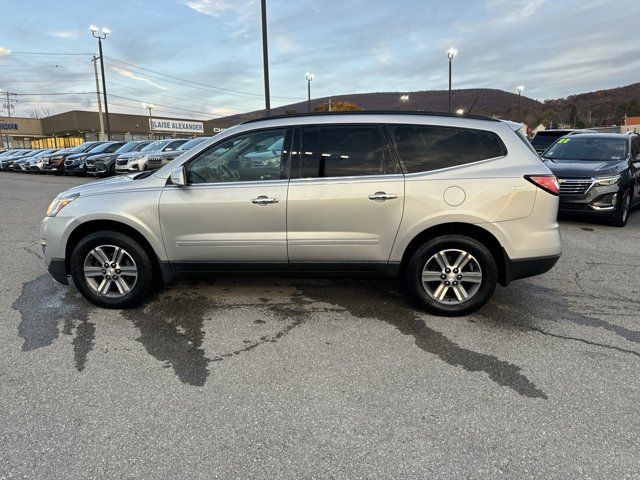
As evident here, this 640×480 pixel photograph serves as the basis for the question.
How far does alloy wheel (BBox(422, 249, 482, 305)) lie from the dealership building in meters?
54.6

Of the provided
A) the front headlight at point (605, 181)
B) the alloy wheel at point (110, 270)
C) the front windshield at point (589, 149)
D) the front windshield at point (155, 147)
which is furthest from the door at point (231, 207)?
the front windshield at point (155, 147)

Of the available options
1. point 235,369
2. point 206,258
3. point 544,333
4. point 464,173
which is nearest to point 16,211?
point 206,258

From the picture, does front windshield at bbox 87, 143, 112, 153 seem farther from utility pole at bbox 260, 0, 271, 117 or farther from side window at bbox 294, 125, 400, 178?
side window at bbox 294, 125, 400, 178

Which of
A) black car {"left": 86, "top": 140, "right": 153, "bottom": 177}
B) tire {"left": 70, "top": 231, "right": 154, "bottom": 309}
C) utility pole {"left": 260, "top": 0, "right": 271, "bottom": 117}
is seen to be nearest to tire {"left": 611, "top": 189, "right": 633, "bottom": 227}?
tire {"left": 70, "top": 231, "right": 154, "bottom": 309}

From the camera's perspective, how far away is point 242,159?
422 centimetres

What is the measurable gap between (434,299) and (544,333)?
0.94 metres

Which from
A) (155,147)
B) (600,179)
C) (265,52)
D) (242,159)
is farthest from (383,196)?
(155,147)

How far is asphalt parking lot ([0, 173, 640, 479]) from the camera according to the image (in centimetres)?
237

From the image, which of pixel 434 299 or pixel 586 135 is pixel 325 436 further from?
pixel 586 135

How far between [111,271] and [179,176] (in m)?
1.15

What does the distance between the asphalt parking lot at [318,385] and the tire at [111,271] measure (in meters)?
0.16

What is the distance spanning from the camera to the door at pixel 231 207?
13.4 ft

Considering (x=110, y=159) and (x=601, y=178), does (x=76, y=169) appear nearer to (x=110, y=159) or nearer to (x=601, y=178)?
(x=110, y=159)

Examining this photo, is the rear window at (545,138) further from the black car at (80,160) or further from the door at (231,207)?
the black car at (80,160)
